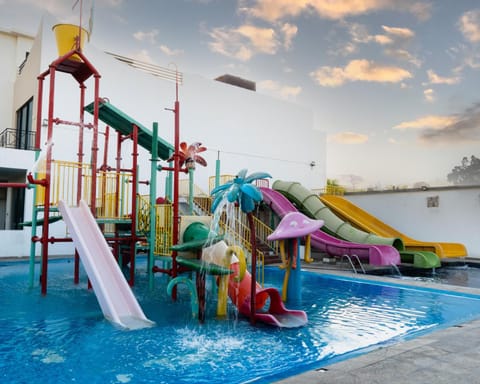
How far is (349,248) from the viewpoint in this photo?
14.0 metres

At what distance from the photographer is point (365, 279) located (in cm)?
1138

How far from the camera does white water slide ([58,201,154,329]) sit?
6859 mm

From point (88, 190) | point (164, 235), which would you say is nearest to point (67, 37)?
point (88, 190)

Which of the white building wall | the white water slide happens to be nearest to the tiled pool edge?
the white water slide

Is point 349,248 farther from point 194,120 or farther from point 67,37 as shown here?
A: point 194,120

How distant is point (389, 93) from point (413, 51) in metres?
2.48

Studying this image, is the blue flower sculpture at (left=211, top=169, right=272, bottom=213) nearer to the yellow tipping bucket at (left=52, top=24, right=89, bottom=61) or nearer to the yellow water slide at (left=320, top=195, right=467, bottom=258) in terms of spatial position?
the yellow tipping bucket at (left=52, top=24, right=89, bottom=61)

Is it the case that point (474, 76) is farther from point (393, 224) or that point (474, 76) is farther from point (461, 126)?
point (393, 224)

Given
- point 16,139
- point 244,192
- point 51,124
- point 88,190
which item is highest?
point 16,139

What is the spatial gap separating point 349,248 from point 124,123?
822 cm

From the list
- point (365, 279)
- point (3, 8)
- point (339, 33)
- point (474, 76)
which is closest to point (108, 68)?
point (3, 8)

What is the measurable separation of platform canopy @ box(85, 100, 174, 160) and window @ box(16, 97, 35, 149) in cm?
836

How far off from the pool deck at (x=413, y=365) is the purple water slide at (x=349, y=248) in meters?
7.68

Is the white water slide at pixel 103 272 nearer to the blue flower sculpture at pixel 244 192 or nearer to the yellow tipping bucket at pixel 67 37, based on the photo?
the blue flower sculpture at pixel 244 192
